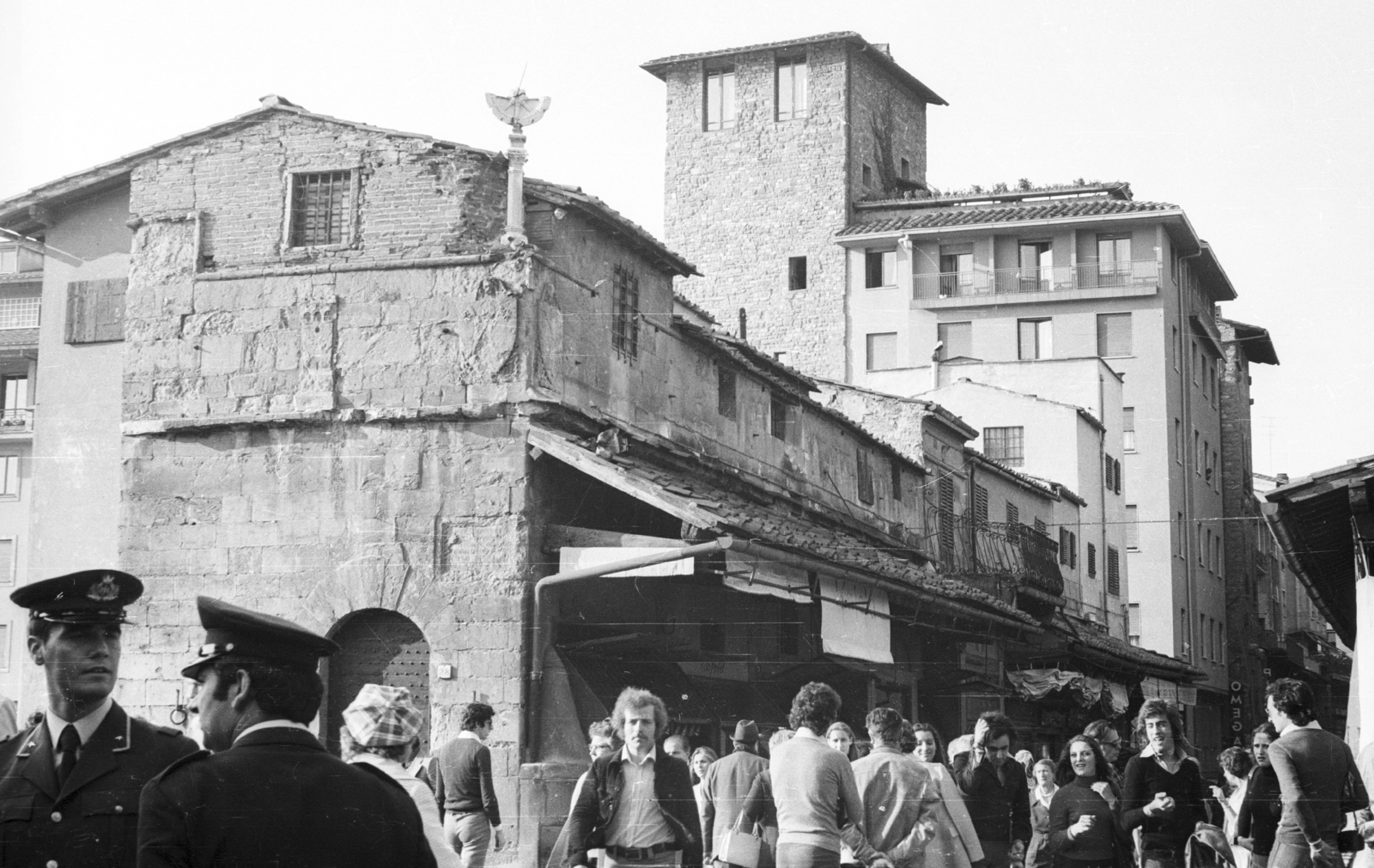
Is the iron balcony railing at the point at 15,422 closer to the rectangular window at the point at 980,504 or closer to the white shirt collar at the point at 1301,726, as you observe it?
the rectangular window at the point at 980,504

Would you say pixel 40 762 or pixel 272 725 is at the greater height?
pixel 272 725

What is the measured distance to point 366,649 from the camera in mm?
16938

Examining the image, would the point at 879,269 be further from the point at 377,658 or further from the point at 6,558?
the point at 377,658

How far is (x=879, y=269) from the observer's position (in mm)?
51562

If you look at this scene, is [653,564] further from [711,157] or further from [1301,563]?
[711,157]

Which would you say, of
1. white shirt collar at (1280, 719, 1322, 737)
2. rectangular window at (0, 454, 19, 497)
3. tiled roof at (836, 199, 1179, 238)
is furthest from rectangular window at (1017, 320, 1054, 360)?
white shirt collar at (1280, 719, 1322, 737)

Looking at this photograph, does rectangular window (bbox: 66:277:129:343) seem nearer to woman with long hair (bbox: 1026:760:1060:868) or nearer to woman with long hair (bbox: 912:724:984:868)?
woman with long hair (bbox: 1026:760:1060:868)

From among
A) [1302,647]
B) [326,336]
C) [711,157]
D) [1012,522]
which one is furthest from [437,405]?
[1302,647]

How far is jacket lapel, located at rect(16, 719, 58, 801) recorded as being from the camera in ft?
16.2

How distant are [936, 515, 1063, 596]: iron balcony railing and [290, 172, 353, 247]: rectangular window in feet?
54.1

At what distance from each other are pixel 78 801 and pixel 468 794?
6299 mm

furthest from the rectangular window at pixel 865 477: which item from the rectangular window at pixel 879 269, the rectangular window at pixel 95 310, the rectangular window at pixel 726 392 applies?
the rectangular window at pixel 879 269

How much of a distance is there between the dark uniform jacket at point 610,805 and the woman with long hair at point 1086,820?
2588 mm

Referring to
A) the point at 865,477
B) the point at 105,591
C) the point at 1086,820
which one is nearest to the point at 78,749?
the point at 105,591
